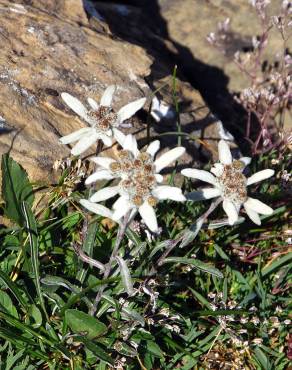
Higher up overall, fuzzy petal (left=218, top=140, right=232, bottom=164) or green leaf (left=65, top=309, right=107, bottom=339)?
fuzzy petal (left=218, top=140, right=232, bottom=164)

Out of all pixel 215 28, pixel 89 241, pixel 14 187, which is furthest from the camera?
pixel 215 28

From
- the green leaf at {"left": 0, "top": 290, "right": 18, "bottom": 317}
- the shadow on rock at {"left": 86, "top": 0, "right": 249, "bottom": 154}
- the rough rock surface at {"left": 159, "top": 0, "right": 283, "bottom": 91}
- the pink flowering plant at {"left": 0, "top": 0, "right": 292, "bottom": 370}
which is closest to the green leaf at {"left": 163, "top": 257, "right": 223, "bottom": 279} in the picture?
the pink flowering plant at {"left": 0, "top": 0, "right": 292, "bottom": 370}

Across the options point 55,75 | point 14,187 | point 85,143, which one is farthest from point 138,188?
point 55,75

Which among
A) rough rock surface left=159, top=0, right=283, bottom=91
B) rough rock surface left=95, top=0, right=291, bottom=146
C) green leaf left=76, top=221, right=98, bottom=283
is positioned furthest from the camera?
rough rock surface left=159, top=0, right=283, bottom=91

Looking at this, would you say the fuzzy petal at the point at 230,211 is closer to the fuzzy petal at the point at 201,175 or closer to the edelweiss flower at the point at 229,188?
the edelweiss flower at the point at 229,188

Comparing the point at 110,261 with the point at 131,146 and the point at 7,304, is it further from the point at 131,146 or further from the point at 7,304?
the point at 7,304

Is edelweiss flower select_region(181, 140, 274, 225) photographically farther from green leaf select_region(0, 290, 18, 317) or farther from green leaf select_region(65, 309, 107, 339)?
green leaf select_region(0, 290, 18, 317)
